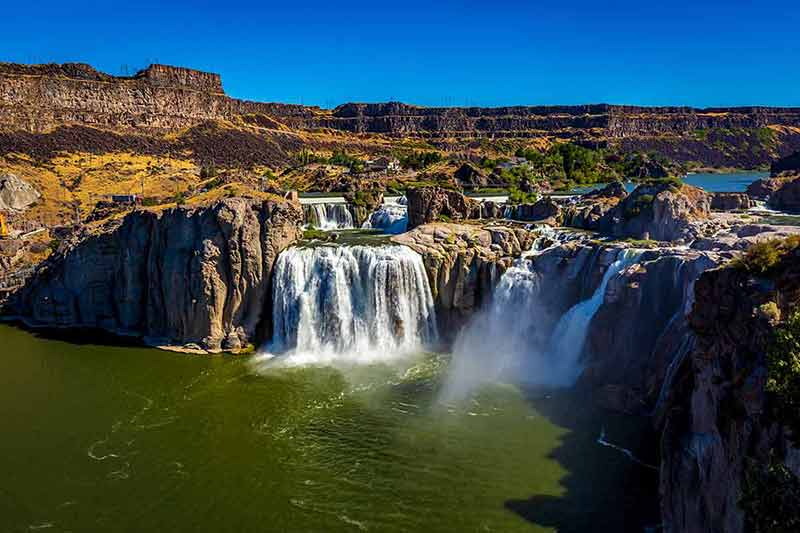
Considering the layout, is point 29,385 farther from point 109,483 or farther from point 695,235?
point 695,235

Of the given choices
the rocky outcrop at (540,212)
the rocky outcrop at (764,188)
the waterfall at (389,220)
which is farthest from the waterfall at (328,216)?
the rocky outcrop at (764,188)

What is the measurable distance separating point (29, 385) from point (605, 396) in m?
31.4

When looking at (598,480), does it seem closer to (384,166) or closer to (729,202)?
(729,202)

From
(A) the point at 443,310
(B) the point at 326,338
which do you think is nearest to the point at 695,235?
(A) the point at 443,310

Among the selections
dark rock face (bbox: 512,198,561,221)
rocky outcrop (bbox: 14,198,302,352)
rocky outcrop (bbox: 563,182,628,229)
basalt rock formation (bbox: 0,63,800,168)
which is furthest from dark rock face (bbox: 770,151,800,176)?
rocky outcrop (bbox: 14,198,302,352)

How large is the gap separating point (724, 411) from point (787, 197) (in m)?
43.0

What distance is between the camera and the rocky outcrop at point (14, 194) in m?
66.1

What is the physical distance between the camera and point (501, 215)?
53.1m

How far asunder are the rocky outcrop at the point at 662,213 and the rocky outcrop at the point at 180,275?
2391 centimetres

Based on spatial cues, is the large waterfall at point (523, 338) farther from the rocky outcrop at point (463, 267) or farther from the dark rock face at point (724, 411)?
the dark rock face at point (724, 411)

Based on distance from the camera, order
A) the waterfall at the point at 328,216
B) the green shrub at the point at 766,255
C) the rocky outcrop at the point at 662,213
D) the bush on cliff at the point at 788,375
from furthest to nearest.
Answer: the waterfall at the point at 328,216 → the rocky outcrop at the point at 662,213 → the green shrub at the point at 766,255 → the bush on cliff at the point at 788,375

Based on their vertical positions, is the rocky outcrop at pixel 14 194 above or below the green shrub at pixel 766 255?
above

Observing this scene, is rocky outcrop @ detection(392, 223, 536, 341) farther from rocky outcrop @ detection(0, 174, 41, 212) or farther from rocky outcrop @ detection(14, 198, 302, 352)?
rocky outcrop @ detection(0, 174, 41, 212)

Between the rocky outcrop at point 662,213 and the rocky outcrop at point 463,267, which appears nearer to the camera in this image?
the rocky outcrop at point 463,267
